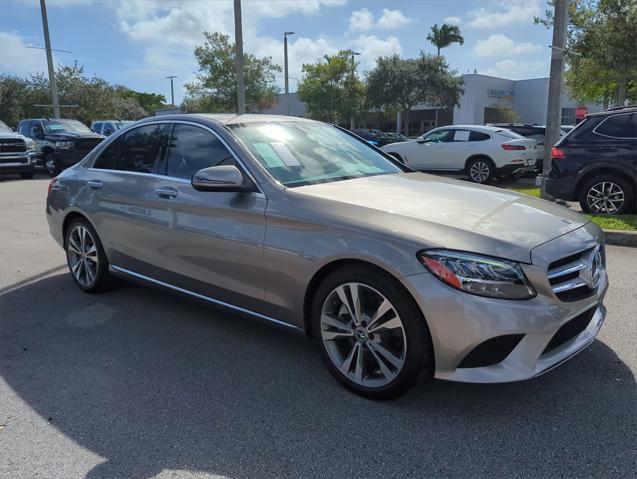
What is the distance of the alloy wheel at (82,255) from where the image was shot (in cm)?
502

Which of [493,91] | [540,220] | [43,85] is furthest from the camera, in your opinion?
[493,91]

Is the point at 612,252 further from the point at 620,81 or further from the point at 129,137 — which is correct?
the point at 620,81

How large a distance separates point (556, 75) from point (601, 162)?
6.98 feet

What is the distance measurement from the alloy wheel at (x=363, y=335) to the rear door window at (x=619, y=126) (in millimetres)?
6803

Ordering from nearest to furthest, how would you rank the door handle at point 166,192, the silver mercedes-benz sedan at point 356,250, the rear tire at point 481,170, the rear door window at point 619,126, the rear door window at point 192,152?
the silver mercedes-benz sedan at point 356,250 → the rear door window at point 192,152 → the door handle at point 166,192 → the rear door window at point 619,126 → the rear tire at point 481,170

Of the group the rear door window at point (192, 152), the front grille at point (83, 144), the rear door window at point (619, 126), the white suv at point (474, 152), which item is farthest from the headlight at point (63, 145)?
the rear door window at point (619, 126)

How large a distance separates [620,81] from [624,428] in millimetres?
19318

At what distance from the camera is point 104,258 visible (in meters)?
4.89

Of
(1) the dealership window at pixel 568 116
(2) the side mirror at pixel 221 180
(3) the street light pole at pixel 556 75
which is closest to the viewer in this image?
(2) the side mirror at pixel 221 180

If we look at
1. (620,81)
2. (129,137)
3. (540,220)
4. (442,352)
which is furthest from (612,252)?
(620,81)

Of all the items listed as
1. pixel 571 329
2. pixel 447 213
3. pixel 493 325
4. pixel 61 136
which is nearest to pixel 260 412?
pixel 493 325

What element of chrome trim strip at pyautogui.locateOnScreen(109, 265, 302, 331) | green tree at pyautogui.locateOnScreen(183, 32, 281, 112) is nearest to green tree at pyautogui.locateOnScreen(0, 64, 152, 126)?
green tree at pyautogui.locateOnScreen(183, 32, 281, 112)

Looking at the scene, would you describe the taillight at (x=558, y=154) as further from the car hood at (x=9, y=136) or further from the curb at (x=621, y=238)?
the car hood at (x=9, y=136)

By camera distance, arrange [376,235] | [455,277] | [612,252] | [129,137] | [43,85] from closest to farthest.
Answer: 1. [455,277]
2. [376,235]
3. [129,137]
4. [612,252]
5. [43,85]
